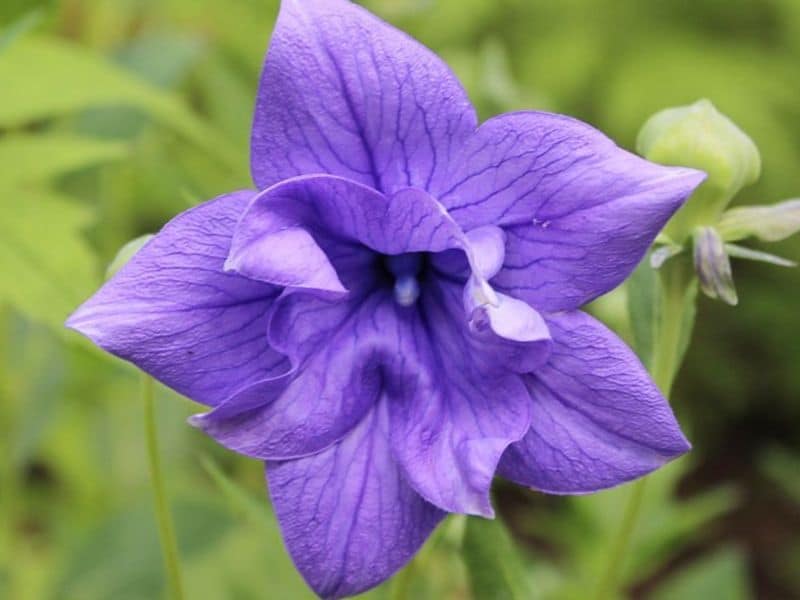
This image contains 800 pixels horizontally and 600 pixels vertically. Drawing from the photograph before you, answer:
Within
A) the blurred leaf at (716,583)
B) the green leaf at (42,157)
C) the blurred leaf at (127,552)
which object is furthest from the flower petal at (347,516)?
the blurred leaf at (716,583)

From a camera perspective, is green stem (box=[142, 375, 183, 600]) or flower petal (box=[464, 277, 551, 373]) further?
green stem (box=[142, 375, 183, 600])

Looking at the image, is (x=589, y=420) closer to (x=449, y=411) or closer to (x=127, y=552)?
(x=449, y=411)

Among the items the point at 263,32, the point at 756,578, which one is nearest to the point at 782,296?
the point at 756,578

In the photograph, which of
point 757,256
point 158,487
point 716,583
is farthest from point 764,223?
point 716,583

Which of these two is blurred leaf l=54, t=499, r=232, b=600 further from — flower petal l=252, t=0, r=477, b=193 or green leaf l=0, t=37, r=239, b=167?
flower petal l=252, t=0, r=477, b=193

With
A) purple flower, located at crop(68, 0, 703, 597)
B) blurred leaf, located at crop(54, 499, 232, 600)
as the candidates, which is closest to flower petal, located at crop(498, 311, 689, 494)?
purple flower, located at crop(68, 0, 703, 597)

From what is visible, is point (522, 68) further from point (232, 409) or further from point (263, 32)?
point (232, 409)

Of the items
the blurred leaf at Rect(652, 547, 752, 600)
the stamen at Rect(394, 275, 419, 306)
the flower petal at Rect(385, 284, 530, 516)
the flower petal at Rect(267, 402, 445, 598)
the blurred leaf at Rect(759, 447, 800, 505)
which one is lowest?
the blurred leaf at Rect(759, 447, 800, 505)

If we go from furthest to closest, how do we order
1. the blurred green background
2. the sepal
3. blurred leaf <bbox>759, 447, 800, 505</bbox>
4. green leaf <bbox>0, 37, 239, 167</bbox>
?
blurred leaf <bbox>759, 447, 800, 505</bbox> → green leaf <bbox>0, 37, 239, 167</bbox> → the blurred green background → the sepal
